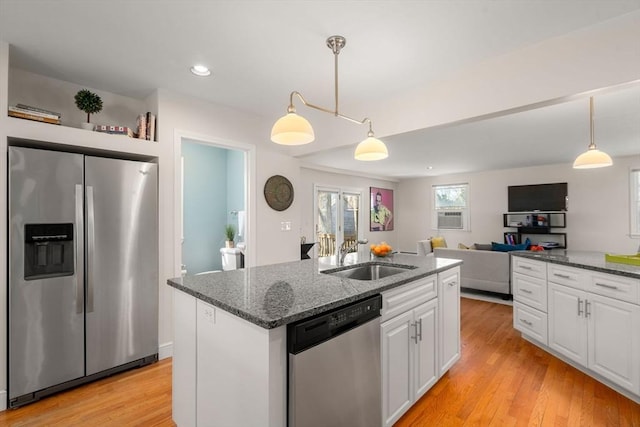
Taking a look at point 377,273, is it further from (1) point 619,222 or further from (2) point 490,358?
(1) point 619,222

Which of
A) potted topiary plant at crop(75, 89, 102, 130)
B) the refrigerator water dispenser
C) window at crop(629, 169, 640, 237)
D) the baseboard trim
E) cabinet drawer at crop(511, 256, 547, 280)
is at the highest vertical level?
potted topiary plant at crop(75, 89, 102, 130)

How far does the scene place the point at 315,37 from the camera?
2051 millimetres

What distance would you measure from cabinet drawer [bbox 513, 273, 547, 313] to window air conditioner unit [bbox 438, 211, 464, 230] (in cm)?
489

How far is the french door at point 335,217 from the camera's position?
22.7ft

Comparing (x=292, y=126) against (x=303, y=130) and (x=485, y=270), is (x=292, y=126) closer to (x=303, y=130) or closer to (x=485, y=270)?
(x=303, y=130)

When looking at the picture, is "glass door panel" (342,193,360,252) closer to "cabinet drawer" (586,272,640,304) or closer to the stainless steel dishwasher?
"cabinet drawer" (586,272,640,304)

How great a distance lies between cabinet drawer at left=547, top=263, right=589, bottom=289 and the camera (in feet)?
8.22

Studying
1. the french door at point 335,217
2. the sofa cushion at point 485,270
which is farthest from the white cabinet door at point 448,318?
the french door at point 335,217

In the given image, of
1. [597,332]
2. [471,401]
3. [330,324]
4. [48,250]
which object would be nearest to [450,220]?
[597,332]

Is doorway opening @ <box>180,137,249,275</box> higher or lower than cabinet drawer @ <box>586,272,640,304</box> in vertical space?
higher

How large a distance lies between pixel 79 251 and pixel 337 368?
2178 mm

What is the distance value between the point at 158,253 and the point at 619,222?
781 cm

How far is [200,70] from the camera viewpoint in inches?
99.3

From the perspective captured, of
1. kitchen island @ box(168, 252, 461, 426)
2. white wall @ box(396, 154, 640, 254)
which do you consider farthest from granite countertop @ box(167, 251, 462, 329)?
white wall @ box(396, 154, 640, 254)
